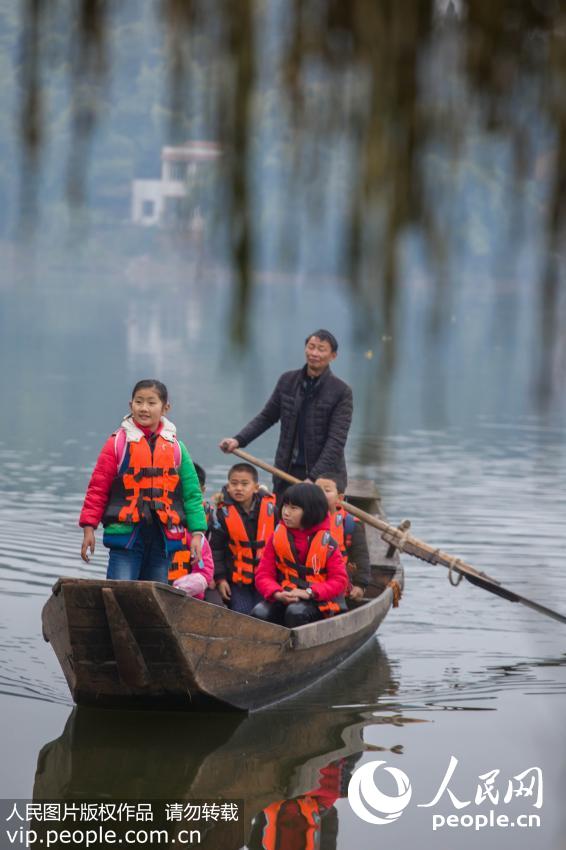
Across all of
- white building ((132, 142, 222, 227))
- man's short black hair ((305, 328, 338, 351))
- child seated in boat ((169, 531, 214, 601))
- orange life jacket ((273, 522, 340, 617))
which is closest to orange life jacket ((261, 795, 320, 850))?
child seated in boat ((169, 531, 214, 601))

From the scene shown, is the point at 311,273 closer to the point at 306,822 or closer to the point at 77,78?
the point at 77,78

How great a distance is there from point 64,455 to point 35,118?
60.5 feet

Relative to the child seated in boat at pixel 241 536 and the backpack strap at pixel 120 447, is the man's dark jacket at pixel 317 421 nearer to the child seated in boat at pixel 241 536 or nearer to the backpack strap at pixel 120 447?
the child seated in boat at pixel 241 536

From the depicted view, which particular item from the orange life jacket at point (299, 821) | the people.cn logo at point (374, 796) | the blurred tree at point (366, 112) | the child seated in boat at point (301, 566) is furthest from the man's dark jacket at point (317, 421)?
the blurred tree at point (366, 112)

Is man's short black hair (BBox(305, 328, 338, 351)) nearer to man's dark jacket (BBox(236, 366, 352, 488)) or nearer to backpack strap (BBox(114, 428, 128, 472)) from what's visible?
man's dark jacket (BBox(236, 366, 352, 488))

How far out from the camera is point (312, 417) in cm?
886

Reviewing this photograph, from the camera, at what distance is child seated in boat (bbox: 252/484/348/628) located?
25.6 feet

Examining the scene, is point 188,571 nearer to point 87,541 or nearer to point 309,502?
point 87,541

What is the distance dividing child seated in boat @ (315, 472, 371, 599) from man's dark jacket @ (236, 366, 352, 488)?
129 mm

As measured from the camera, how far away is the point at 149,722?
7.64 meters

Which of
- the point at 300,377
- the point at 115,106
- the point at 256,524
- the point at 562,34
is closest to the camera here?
the point at 562,34

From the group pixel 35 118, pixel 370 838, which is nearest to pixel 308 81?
pixel 35 118

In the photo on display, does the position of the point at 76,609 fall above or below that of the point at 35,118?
below

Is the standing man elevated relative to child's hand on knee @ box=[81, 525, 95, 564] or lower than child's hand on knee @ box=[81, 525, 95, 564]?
elevated
